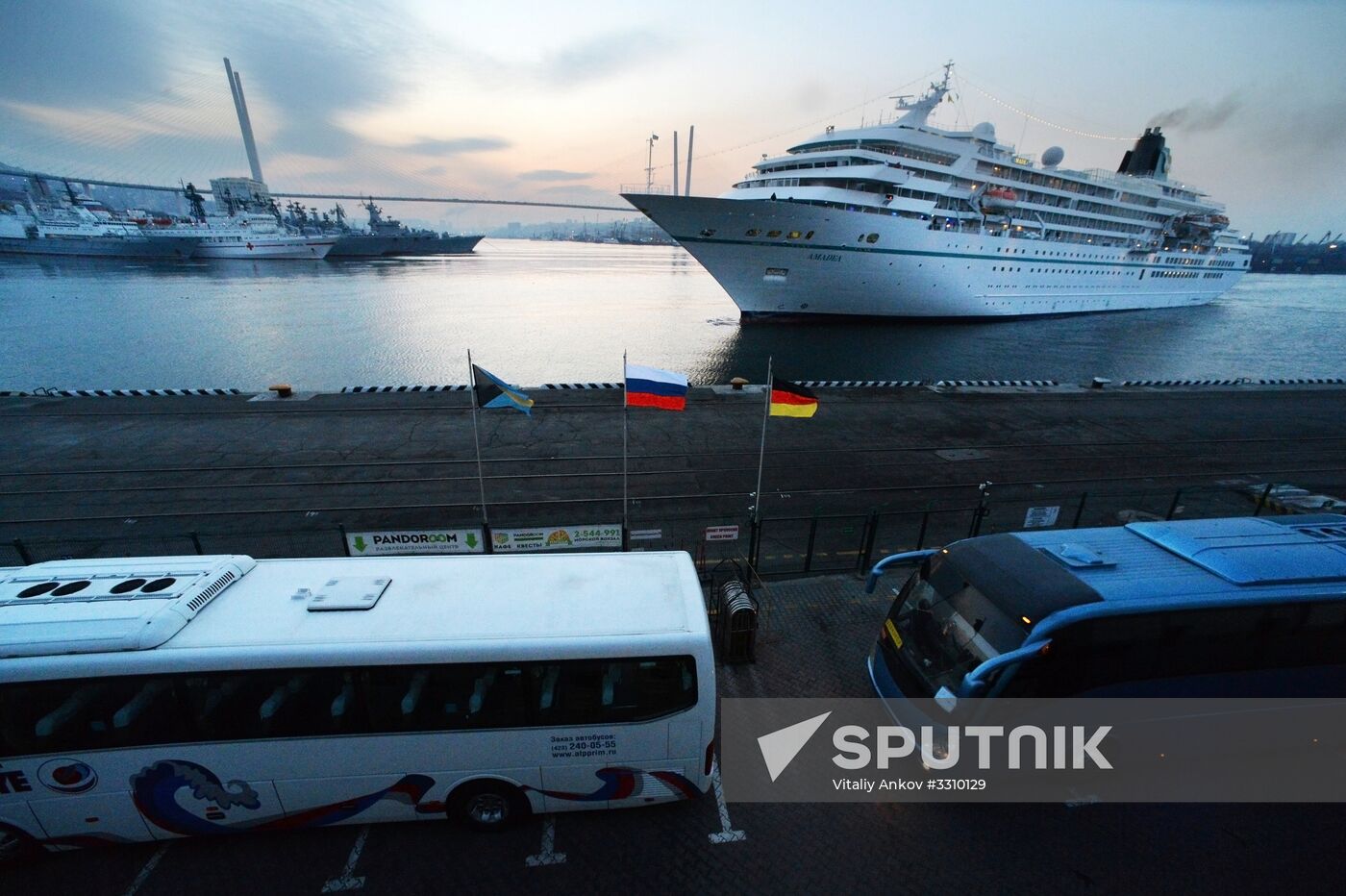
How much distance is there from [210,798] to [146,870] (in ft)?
4.19

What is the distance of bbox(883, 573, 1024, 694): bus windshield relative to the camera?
6.09 metres

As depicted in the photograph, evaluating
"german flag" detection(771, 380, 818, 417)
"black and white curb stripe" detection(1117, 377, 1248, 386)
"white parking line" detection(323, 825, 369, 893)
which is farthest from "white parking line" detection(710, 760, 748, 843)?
"black and white curb stripe" detection(1117, 377, 1248, 386)

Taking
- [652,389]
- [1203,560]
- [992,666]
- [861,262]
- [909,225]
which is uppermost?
[909,225]

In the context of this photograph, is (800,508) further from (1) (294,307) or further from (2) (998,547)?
(1) (294,307)

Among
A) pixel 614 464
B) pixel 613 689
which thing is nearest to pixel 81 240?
pixel 614 464

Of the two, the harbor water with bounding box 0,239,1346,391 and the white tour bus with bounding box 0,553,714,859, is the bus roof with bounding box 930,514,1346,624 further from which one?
the harbor water with bounding box 0,239,1346,391

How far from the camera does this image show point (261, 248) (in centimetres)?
10494

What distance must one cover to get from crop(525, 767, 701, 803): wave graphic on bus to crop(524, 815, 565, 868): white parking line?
22.6 inches

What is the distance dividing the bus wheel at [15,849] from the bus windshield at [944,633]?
9851mm

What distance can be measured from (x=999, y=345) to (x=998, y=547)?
4849cm

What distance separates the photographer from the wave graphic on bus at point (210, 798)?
536cm

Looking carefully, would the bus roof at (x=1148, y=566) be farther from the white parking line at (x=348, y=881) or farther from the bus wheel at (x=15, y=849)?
the bus wheel at (x=15, y=849)

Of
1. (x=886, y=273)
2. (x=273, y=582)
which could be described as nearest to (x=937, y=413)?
(x=273, y=582)

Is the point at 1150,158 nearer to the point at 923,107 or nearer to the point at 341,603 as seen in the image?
the point at 923,107
